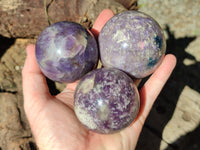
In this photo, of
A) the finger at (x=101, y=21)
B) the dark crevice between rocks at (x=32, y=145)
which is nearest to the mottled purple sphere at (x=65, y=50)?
the finger at (x=101, y=21)

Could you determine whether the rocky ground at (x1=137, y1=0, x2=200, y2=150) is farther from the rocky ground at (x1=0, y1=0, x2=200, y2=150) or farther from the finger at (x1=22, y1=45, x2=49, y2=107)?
the finger at (x1=22, y1=45, x2=49, y2=107)

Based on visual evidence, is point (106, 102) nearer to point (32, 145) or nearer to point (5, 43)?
point (32, 145)

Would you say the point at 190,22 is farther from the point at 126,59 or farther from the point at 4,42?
the point at 4,42

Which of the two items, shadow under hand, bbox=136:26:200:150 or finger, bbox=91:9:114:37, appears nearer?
finger, bbox=91:9:114:37

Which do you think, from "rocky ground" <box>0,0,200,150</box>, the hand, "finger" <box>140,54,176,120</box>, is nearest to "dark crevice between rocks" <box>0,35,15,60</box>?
"rocky ground" <box>0,0,200,150</box>

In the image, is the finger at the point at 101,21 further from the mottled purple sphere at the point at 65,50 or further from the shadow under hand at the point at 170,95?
the shadow under hand at the point at 170,95
